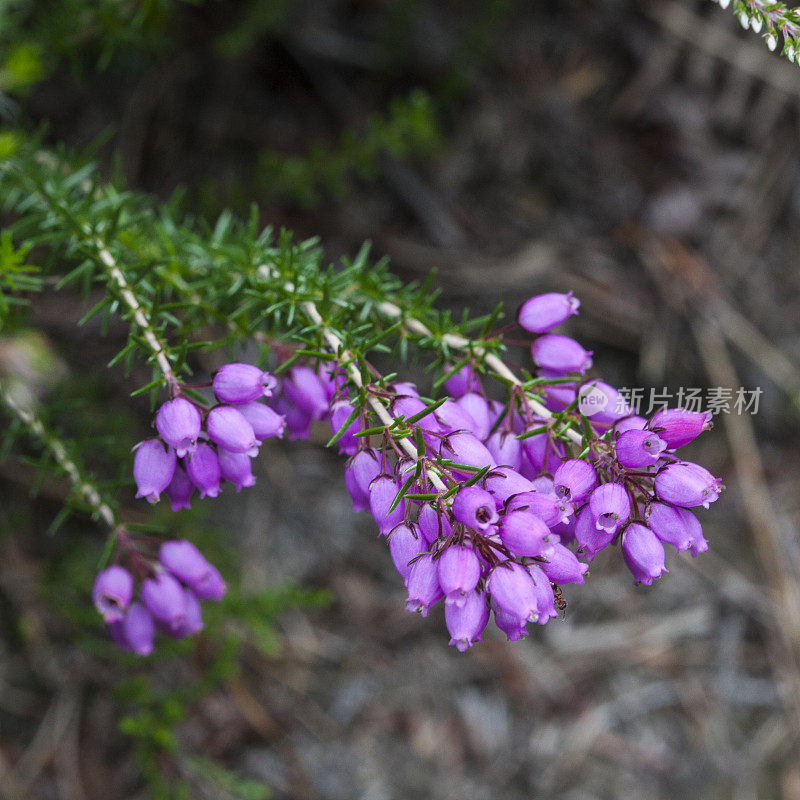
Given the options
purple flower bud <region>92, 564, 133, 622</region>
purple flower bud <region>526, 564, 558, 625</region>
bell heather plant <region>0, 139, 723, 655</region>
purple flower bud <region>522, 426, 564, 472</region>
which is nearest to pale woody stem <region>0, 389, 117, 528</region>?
bell heather plant <region>0, 139, 723, 655</region>

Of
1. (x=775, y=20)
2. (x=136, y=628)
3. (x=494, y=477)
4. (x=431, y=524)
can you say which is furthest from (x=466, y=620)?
(x=775, y=20)

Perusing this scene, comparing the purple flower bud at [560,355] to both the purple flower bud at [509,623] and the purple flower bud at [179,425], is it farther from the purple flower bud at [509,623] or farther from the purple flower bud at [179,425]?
the purple flower bud at [179,425]

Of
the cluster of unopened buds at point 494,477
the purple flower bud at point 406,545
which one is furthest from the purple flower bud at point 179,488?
the purple flower bud at point 406,545

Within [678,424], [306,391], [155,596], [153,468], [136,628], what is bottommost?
[136,628]

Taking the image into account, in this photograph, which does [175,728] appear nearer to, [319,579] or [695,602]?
[319,579]

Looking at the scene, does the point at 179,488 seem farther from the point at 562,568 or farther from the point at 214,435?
the point at 562,568

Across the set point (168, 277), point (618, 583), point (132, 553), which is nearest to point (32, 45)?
point (168, 277)
